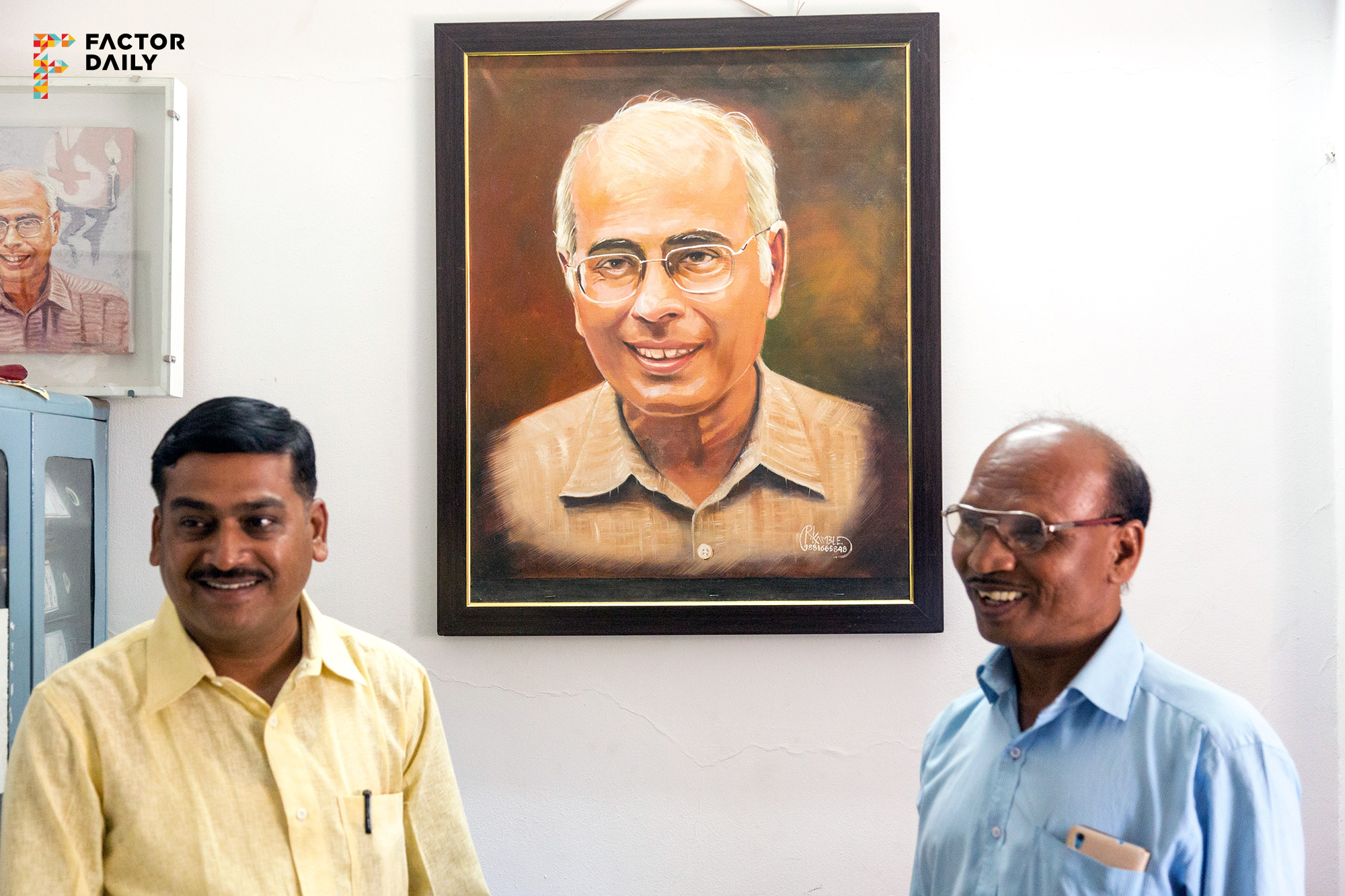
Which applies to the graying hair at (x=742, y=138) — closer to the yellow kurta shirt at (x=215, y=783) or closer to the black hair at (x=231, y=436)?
the black hair at (x=231, y=436)

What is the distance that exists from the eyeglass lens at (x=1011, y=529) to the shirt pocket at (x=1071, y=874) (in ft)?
1.14

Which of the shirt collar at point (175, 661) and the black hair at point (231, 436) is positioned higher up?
the black hair at point (231, 436)

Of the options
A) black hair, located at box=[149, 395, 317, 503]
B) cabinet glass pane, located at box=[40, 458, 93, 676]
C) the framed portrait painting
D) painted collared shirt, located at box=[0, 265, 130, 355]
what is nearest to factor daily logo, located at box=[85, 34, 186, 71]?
painted collared shirt, located at box=[0, 265, 130, 355]

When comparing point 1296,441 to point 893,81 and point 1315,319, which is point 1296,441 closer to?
point 1315,319

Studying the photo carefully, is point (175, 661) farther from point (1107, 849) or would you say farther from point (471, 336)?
point (1107, 849)

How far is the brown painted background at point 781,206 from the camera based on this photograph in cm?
229

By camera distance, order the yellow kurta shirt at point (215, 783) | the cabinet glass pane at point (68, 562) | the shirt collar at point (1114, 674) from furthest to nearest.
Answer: the cabinet glass pane at point (68, 562), the yellow kurta shirt at point (215, 783), the shirt collar at point (1114, 674)

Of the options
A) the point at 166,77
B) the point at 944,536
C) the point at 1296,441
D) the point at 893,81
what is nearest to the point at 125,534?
the point at 166,77

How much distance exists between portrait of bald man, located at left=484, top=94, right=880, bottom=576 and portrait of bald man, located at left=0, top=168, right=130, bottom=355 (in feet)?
3.25

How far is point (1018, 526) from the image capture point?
1.21 meters
